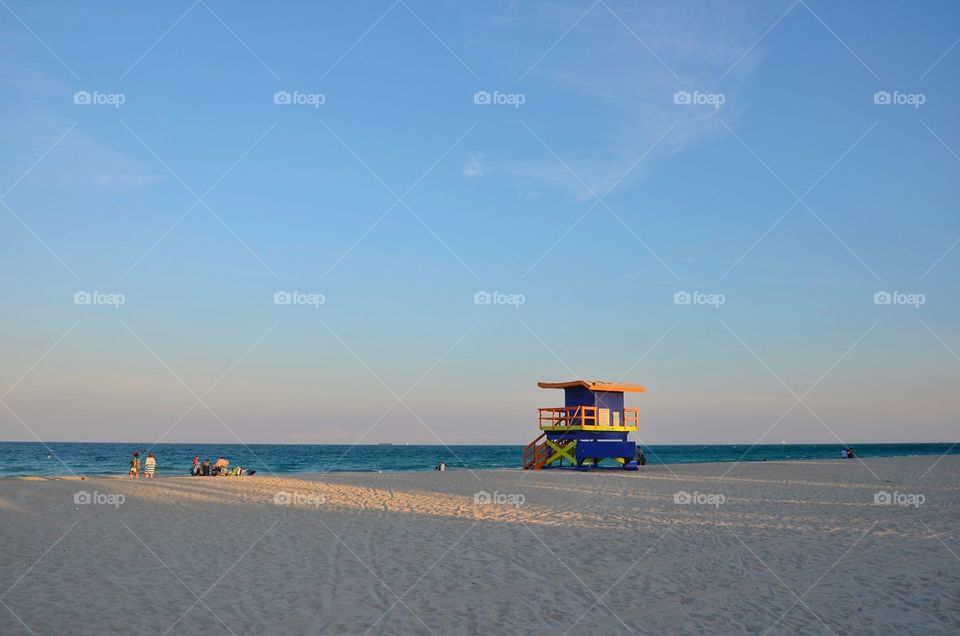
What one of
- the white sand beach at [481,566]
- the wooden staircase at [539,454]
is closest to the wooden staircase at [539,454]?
the wooden staircase at [539,454]

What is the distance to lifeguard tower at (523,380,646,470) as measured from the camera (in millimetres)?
33969

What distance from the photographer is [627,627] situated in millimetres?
7832

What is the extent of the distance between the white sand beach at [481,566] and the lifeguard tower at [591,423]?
568 inches

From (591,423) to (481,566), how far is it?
80.1 ft

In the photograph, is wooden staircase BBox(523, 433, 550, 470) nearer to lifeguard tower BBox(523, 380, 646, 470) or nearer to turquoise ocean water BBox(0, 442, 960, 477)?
lifeguard tower BBox(523, 380, 646, 470)

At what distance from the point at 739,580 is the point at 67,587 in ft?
31.6

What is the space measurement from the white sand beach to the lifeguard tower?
14435mm

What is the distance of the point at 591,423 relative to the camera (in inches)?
1351

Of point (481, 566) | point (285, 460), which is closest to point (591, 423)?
point (481, 566)

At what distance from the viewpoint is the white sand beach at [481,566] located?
26.2 feet

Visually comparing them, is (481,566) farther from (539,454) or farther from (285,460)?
(285,460)

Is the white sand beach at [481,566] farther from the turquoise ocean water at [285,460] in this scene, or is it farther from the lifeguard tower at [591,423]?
the turquoise ocean water at [285,460]

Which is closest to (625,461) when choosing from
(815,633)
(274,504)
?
(274,504)

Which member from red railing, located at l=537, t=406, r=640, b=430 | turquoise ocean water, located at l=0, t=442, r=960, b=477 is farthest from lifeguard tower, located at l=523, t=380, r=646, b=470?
turquoise ocean water, located at l=0, t=442, r=960, b=477
